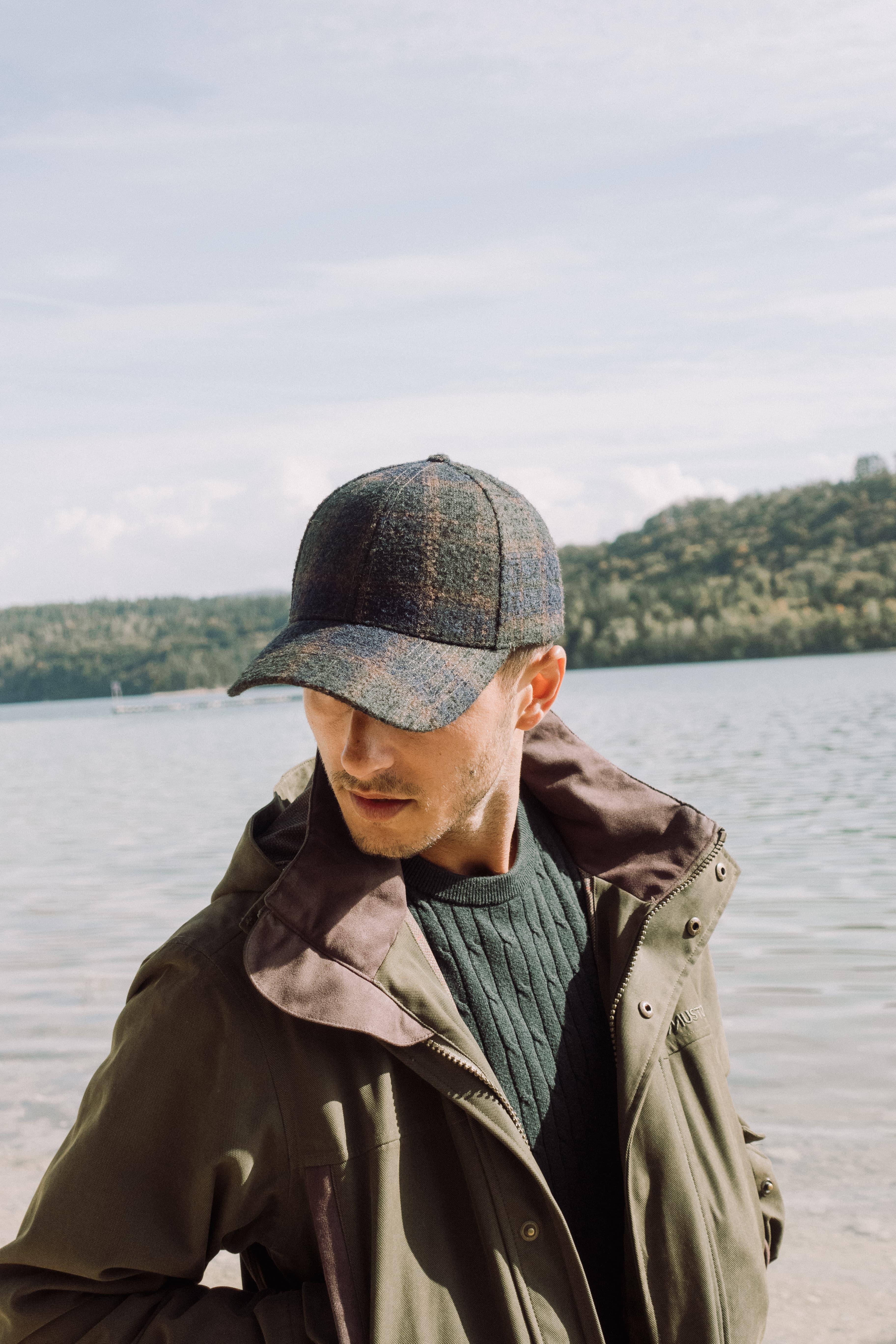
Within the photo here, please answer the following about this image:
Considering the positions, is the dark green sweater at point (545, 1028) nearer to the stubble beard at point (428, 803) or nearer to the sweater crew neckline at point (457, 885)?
the sweater crew neckline at point (457, 885)

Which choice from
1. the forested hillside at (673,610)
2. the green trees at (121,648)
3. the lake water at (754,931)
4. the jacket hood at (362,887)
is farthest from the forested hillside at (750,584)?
the jacket hood at (362,887)

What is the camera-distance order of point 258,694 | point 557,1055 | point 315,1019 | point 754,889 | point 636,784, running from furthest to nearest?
point 258,694, point 754,889, point 636,784, point 557,1055, point 315,1019

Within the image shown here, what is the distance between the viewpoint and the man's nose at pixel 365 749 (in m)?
1.51

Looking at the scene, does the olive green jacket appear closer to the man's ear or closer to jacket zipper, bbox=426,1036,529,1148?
jacket zipper, bbox=426,1036,529,1148

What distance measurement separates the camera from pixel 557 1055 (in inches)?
65.3

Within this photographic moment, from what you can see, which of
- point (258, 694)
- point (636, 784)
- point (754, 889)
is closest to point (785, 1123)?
point (636, 784)

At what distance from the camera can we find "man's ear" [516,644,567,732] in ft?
5.65

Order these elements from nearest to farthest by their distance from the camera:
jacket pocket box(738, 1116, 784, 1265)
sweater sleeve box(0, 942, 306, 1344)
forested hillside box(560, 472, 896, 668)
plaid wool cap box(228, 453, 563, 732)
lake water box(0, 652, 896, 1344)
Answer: sweater sleeve box(0, 942, 306, 1344)
plaid wool cap box(228, 453, 563, 732)
jacket pocket box(738, 1116, 784, 1265)
lake water box(0, 652, 896, 1344)
forested hillside box(560, 472, 896, 668)

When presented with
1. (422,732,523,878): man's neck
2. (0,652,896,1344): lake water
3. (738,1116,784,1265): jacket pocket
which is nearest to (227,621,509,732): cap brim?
(422,732,523,878): man's neck

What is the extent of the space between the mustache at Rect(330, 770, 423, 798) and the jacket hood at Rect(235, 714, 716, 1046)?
0.14 ft

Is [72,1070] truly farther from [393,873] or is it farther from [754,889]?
[754,889]

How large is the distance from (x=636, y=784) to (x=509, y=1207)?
0.70m

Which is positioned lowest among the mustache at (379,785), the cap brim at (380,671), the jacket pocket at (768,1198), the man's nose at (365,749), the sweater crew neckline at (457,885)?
the jacket pocket at (768,1198)

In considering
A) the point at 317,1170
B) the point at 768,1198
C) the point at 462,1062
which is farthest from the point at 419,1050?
the point at 768,1198
